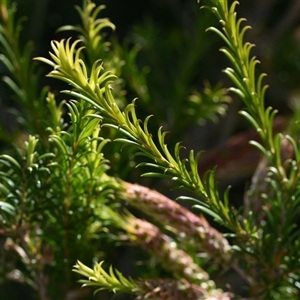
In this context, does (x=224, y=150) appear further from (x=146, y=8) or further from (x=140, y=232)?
(x=146, y=8)

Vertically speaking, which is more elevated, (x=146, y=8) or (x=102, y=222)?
(x=146, y=8)

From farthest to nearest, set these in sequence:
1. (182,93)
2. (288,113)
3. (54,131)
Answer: (288,113) → (182,93) → (54,131)

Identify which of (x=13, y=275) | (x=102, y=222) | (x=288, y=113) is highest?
(x=288, y=113)

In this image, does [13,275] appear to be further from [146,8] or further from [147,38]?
[146,8]

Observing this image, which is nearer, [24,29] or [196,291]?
[196,291]

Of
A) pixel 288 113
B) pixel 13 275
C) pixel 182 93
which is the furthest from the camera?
pixel 288 113

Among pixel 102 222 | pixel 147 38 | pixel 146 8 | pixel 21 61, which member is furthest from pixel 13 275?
pixel 146 8

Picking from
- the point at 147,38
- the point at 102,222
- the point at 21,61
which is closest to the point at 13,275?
the point at 102,222
